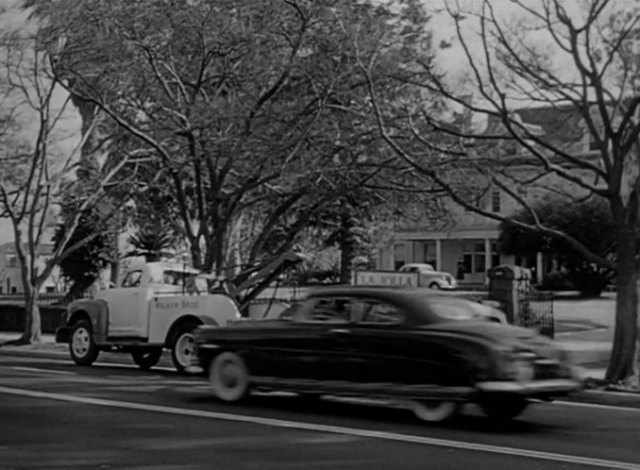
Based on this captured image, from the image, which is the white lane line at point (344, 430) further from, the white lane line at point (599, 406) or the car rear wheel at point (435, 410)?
the white lane line at point (599, 406)

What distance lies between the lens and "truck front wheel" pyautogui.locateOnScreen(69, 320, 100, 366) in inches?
824

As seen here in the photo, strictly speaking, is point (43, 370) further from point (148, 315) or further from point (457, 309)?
point (457, 309)

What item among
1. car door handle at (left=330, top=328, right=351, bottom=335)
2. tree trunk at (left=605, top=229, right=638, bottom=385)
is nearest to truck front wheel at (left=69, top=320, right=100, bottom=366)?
car door handle at (left=330, top=328, right=351, bottom=335)

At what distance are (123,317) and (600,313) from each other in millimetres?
19759

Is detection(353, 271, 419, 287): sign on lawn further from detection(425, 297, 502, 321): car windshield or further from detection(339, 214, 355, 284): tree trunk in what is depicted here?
detection(339, 214, 355, 284): tree trunk

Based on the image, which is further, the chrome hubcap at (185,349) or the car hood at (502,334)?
the chrome hubcap at (185,349)

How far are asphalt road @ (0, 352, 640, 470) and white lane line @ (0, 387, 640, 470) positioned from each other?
1cm

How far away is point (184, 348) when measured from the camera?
1942cm

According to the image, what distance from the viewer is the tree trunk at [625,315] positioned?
16.6m

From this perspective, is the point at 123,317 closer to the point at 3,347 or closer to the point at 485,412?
the point at 3,347

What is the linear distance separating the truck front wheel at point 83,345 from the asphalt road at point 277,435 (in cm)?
536

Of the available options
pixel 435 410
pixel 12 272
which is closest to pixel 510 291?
pixel 435 410

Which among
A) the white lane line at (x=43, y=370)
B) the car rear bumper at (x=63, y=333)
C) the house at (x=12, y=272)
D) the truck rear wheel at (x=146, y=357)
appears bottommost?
the white lane line at (x=43, y=370)

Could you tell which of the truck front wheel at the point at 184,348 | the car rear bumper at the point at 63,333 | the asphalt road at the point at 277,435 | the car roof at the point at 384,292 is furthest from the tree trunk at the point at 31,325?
the car roof at the point at 384,292
